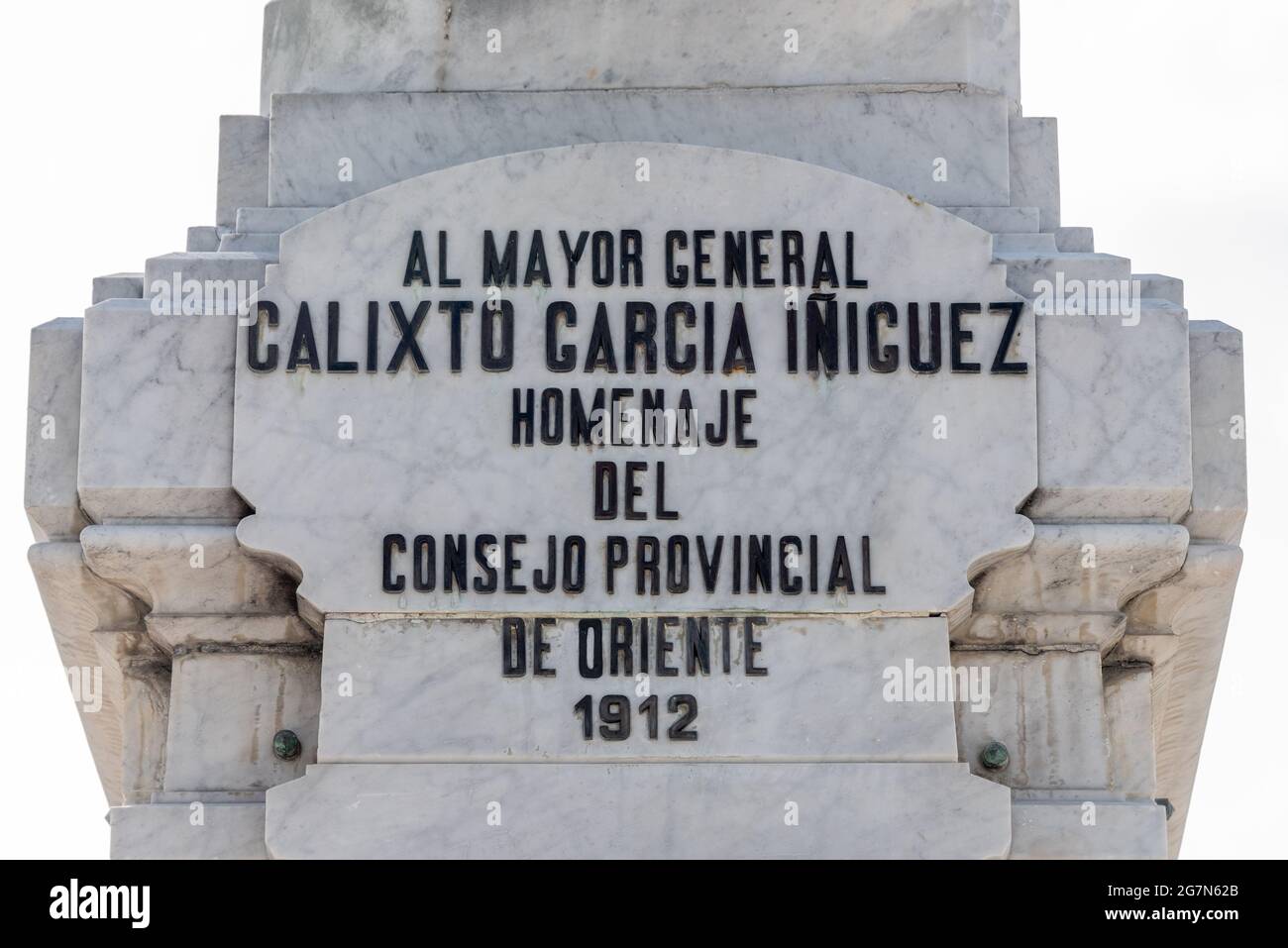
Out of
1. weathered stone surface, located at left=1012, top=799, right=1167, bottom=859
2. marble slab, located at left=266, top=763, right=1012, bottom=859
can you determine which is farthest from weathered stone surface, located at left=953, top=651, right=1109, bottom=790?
marble slab, located at left=266, top=763, right=1012, bottom=859

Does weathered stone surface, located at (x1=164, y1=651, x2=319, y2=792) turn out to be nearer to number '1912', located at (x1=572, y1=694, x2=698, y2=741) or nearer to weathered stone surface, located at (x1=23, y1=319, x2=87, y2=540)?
weathered stone surface, located at (x1=23, y1=319, x2=87, y2=540)

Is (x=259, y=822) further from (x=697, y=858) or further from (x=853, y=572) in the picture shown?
(x=853, y=572)

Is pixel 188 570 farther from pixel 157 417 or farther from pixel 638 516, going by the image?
pixel 638 516

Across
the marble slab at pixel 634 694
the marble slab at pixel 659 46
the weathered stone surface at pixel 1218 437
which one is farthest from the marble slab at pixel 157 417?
the weathered stone surface at pixel 1218 437

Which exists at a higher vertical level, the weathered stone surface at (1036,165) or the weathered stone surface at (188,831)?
the weathered stone surface at (1036,165)

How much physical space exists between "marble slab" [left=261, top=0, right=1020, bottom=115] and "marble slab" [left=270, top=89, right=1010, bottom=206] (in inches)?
6.1

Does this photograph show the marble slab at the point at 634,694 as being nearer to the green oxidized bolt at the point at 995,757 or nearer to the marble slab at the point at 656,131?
the green oxidized bolt at the point at 995,757

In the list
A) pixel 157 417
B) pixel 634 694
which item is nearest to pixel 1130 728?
pixel 634 694

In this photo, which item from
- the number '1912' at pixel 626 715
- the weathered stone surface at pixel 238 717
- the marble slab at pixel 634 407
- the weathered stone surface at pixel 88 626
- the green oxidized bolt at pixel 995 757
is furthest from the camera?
the weathered stone surface at pixel 88 626

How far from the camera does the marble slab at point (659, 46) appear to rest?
18.2m

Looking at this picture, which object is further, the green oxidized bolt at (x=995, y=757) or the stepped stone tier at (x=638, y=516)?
the green oxidized bolt at (x=995, y=757)

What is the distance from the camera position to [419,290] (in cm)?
1725

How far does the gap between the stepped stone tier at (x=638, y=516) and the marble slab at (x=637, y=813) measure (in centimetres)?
2

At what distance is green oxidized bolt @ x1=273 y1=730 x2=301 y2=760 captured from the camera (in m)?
17.1
